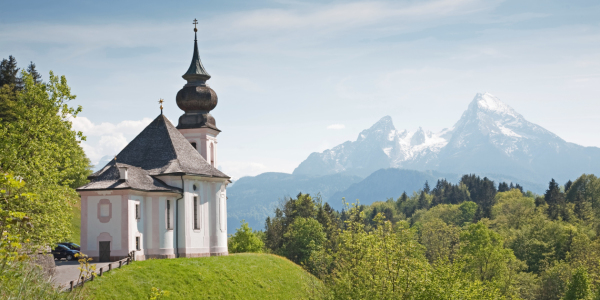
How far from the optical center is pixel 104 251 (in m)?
41.3

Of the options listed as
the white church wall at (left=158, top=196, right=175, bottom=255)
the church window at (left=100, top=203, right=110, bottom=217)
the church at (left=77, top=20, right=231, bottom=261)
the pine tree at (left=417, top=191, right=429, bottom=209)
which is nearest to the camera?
the church at (left=77, top=20, right=231, bottom=261)

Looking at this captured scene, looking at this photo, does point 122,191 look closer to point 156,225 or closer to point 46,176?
point 156,225

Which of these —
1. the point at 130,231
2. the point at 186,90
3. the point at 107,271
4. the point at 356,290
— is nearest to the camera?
the point at 356,290

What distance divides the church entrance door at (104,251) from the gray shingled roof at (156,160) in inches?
186

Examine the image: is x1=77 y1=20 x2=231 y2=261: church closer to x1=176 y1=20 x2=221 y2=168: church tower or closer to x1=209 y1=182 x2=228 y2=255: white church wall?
x1=209 y1=182 x2=228 y2=255: white church wall

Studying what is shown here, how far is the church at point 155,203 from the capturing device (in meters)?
41.7

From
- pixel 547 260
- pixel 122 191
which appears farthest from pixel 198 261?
pixel 547 260

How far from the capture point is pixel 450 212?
150 m

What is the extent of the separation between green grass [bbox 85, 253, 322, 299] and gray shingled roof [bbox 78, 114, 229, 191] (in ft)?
23.7

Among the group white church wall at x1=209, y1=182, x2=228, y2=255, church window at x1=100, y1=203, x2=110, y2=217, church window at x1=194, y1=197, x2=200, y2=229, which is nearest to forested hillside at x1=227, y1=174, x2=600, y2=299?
white church wall at x1=209, y1=182, x2=228, y2=255

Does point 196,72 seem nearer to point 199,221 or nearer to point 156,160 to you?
point 156,160

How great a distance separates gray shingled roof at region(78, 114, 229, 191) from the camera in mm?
43938

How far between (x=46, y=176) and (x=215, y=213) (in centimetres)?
2167

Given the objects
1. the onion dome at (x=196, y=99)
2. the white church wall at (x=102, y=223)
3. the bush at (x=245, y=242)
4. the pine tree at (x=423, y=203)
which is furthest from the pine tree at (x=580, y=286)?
the pine tree at (x=423, y=203)
